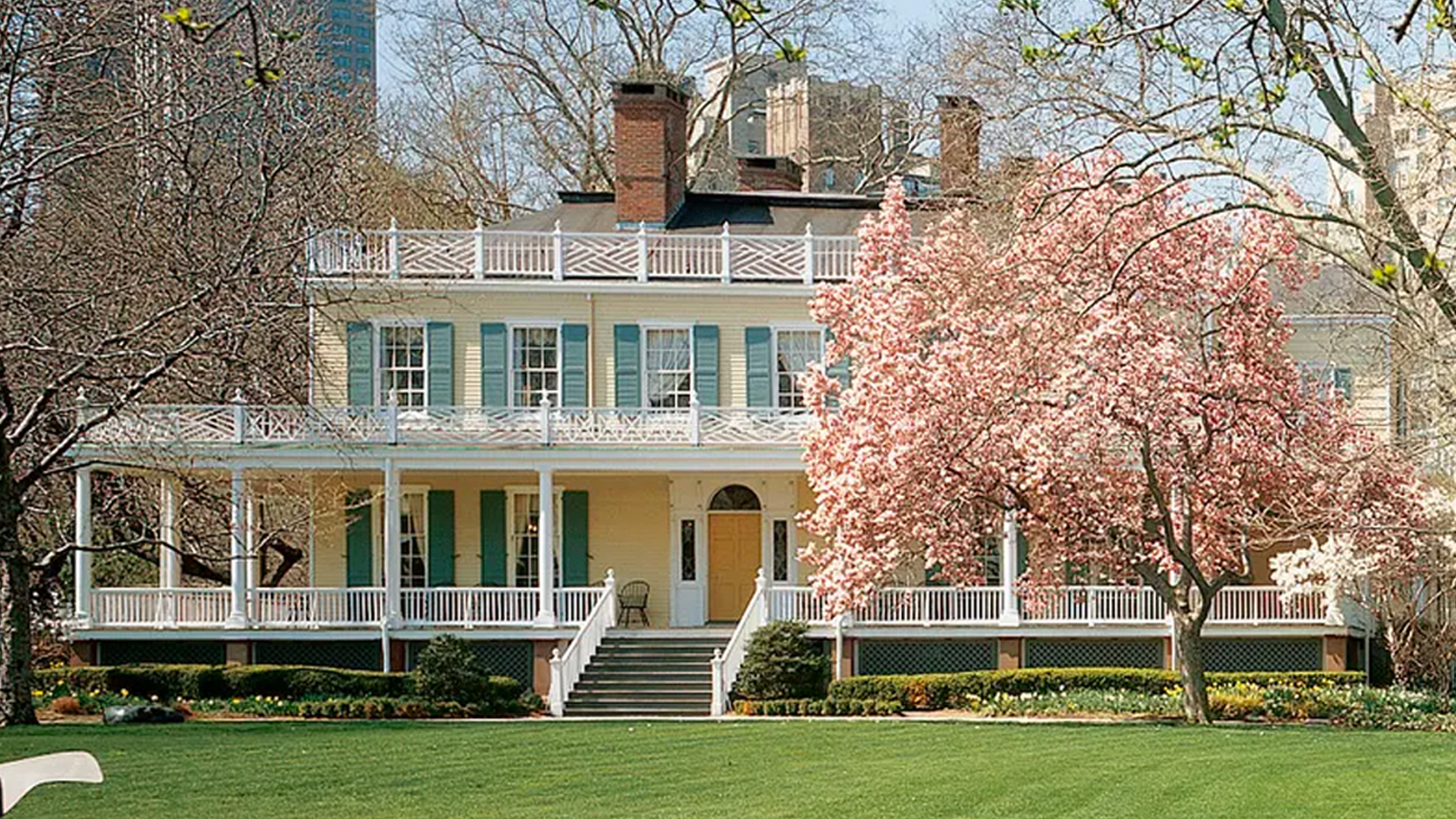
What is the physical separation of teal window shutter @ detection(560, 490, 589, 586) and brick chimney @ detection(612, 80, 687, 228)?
4.73m

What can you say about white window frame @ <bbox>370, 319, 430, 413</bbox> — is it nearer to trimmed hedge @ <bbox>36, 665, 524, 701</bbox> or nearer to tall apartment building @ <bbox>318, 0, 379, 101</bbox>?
tall apartment building @ <bbox>318, 0, 379, 101</bbox>

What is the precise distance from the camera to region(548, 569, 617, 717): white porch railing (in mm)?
27609

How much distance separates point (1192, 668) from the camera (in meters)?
24.9

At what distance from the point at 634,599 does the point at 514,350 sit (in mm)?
4501

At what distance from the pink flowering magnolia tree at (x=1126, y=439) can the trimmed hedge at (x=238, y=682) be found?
6.14 m

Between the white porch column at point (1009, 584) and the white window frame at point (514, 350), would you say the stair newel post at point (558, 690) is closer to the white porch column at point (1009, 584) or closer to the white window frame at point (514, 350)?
the white window frame at point (514, 350)

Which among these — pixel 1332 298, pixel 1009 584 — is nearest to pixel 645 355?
pixel 1009 584

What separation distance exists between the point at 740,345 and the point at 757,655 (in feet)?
19.7

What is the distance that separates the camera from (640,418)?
1204 inches

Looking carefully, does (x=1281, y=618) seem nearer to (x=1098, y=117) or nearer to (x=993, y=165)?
(x=993, y=165)

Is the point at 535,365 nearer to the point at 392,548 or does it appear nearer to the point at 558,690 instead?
the point at 392,548

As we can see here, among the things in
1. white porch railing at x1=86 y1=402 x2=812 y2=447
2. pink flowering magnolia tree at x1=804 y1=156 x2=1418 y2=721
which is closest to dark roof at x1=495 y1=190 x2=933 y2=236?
white porch railing at x1=86 y1=402 x2=812 y2=447

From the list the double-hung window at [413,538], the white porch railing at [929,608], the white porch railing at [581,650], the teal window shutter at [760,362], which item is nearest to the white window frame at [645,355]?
the teal window shutter at [760,362]

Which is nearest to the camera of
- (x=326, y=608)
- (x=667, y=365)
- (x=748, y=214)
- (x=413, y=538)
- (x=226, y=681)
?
(x=226, y=681)
